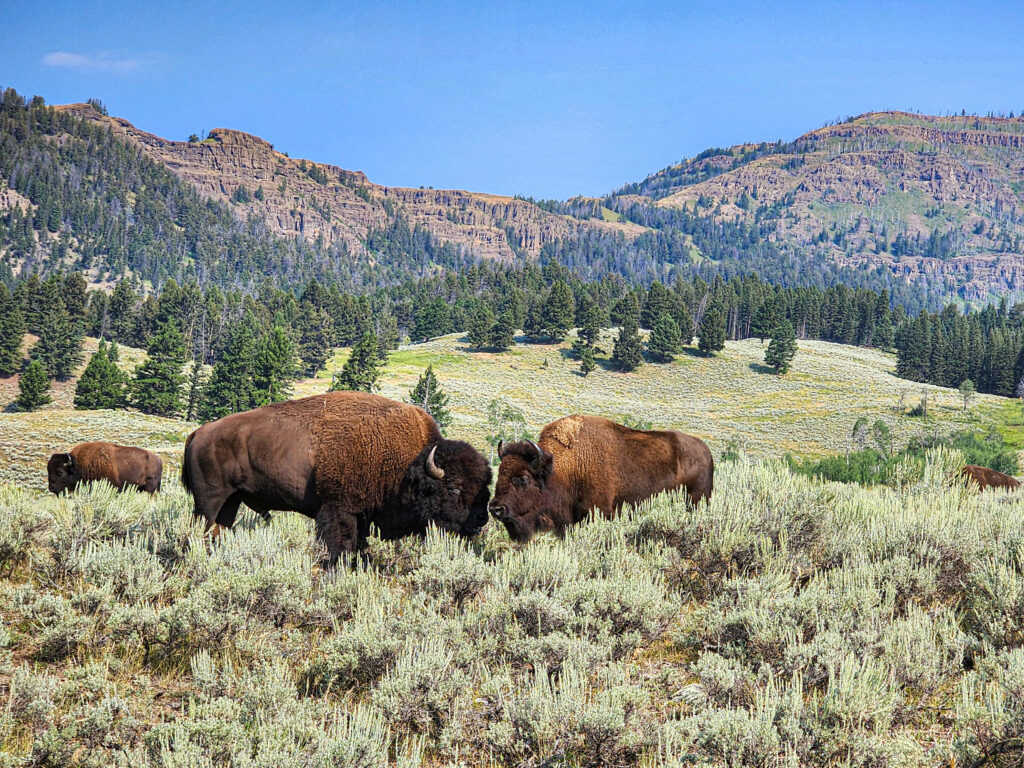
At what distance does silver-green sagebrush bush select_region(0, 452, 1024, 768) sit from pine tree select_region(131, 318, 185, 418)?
216 feet

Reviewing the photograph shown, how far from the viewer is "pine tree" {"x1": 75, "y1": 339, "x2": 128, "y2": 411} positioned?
200ft

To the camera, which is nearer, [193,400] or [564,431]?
[564,431]

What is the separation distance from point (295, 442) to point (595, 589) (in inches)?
142

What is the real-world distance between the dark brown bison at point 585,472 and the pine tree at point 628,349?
90096 mm

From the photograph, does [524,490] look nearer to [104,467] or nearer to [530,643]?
[530,643]

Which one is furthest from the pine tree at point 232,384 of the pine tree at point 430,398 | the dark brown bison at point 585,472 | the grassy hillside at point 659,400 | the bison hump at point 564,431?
the dark brown bison at point 585,472

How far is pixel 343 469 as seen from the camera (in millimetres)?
6562

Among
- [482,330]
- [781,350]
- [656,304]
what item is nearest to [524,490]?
[482,330]

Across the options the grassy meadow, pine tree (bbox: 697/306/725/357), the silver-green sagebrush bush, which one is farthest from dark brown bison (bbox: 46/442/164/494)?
pine tree (bbox: 697/306/725/357)

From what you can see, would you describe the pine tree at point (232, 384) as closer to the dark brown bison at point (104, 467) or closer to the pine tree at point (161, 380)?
the pine tree at point (161, 380)

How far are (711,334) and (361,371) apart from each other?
59.9 meters

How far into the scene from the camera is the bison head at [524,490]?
6.79m

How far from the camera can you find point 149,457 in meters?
16.0

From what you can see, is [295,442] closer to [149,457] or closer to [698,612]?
[698,612]
